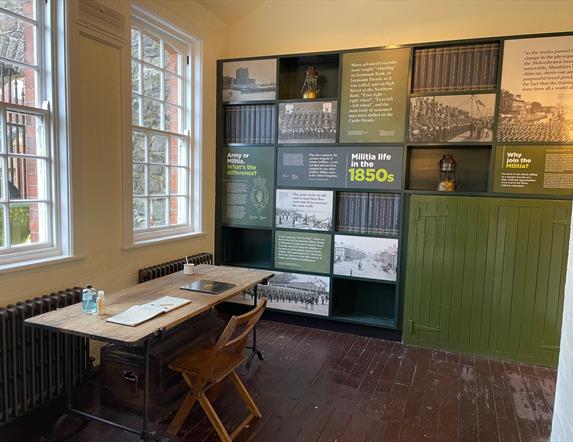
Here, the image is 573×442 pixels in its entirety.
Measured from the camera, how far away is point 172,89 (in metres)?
3.84

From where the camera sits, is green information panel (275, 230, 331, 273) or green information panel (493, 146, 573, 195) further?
green information panel (275, 230, 331, 273)

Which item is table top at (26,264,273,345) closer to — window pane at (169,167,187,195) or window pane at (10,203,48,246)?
window pane at (10,203,48,246)

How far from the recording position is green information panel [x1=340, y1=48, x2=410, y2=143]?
3637mm

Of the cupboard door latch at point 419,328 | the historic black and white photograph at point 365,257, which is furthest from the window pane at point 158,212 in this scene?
the cupboard door latch at point 419,328

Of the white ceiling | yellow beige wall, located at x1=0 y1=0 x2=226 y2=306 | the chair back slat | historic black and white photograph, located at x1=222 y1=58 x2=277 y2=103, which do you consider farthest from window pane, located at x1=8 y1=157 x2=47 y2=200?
the white ceiling

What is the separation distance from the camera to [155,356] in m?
2.42

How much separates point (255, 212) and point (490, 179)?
7.13 feet

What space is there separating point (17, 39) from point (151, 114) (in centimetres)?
117

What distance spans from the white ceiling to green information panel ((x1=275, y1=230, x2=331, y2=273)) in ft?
7.37

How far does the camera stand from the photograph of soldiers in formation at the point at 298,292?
4039 millimetres

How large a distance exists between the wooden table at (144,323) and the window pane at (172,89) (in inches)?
65.7

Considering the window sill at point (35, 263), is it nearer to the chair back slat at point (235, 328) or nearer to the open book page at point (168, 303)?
the open book page at point (168, 303)

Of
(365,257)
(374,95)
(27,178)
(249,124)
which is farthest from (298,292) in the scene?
(27,178)

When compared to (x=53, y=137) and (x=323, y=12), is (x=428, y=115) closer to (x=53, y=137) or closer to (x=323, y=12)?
(x=323, y=12)
